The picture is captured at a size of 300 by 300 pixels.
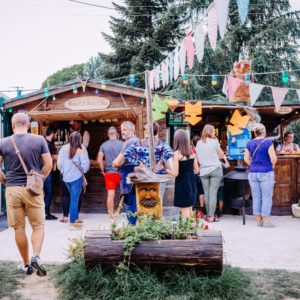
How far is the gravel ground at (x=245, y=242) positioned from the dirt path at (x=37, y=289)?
2.23ft

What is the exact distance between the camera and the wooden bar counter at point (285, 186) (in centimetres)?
854

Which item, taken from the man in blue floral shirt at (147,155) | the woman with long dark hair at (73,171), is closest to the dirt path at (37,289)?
the man in blue floral shirt at (147,155)

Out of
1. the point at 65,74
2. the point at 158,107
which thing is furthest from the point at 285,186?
the point at 65,74

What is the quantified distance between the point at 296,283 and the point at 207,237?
3.79 feet

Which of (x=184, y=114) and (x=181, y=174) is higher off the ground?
(x=184, y=114)

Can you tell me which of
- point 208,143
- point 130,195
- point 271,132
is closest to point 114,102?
point 208,143

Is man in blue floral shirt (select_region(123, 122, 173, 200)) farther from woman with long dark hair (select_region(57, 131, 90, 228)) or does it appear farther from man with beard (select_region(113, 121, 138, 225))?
woman with long dark hair (select_region(57, 131, 90, 228))

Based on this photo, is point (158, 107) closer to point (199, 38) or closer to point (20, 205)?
point (199, 38)

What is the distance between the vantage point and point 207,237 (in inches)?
149

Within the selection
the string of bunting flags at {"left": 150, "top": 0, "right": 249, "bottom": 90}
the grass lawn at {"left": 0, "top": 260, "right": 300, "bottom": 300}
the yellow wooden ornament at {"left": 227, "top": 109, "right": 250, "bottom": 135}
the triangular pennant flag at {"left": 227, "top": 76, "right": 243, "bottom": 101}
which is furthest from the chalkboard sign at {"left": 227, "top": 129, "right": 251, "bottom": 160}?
the grass lawn at {"left": 0, "top": 260, "right": 300, "bottom": 300}

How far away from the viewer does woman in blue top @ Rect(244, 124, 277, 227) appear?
23.0 feet

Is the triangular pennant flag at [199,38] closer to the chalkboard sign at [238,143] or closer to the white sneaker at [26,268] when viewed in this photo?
the white sneaker at [26,268]

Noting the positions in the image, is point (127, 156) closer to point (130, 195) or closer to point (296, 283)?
→ point (130, 195)

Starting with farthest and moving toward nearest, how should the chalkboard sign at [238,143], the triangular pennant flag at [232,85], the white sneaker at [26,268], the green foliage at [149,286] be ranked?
the chalkboard sign at [238,143] < the triangular pennant flag at [232,85] < the white sneaker at [26,268] < the green foliage at [149,286]
